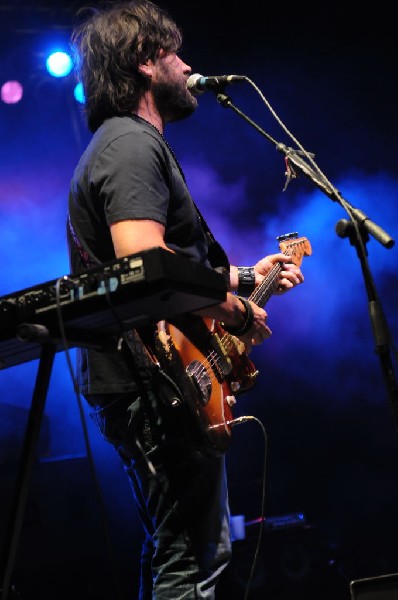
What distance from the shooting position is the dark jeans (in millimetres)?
1868

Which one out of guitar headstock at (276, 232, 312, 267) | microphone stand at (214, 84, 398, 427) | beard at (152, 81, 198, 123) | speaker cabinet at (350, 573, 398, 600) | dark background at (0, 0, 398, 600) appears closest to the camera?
microphone stand at (214, 84, 398, 427)

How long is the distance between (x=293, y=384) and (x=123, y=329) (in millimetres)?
3814

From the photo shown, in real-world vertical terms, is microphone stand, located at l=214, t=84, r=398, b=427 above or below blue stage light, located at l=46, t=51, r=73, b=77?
below

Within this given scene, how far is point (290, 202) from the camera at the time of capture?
520cm

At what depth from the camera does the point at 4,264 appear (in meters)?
5.15

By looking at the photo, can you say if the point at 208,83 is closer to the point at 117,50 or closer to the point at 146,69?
the point at 146,69

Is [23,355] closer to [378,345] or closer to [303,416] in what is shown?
[378,345]

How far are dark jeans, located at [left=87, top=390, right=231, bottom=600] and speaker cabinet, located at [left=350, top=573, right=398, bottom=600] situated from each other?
0.38m

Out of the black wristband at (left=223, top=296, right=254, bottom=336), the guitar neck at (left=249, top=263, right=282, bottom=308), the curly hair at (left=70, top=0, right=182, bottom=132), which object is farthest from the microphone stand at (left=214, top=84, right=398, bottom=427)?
the guitar neck at (left=249, top=263, right=282, bottom=308)

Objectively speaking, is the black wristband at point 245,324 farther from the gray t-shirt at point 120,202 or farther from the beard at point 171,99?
the beard at point 171,99

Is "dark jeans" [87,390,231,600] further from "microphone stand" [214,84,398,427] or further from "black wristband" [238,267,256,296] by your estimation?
"black wristband" [238,267,256,296]

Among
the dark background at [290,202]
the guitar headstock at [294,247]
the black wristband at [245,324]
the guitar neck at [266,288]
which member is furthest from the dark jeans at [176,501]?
the dark background at [290,202]

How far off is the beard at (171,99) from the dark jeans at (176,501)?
3.59 feet

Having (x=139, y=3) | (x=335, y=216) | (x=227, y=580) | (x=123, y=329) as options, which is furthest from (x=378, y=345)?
(x=335, y=216)
